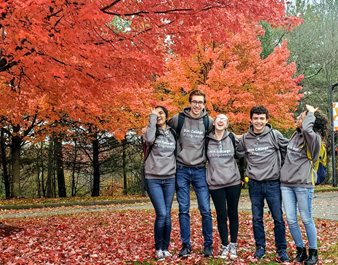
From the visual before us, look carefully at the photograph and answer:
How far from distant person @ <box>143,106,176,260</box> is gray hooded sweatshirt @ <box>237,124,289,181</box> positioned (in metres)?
0.98

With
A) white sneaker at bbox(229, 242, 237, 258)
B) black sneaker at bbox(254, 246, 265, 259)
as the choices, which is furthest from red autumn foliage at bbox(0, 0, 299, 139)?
black sneaker at bbox(254, 246, 265, 259)

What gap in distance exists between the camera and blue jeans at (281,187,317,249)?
400 centimetres

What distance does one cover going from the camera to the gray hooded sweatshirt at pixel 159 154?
4312 mm

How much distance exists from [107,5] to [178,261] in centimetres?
362

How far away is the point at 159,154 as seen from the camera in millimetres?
4359

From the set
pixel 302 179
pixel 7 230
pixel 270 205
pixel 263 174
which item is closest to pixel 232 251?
pixel 270 205

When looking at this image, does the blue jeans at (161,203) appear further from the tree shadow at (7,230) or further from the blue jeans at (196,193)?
the tree shadow at (7,230)

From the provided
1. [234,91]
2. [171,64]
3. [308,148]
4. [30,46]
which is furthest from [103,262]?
[234,91]

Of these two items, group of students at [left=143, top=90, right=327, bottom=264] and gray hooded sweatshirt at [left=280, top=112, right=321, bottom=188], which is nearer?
gray hooded sweatshirt at [left=280, top=112, right=321, bottom=188]

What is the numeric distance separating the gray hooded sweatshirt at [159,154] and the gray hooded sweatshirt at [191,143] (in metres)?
0.11

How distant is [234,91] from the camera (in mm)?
14633

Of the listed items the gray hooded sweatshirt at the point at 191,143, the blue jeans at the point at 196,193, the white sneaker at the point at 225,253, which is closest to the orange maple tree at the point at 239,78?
the gray hooded sweatshirt at the point at 191,143

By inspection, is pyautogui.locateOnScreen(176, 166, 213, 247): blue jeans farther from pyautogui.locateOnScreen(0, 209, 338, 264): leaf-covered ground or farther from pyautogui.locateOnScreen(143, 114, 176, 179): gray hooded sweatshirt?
pyautogui.locateOnScreen(0, 209, 338, 264): leaf-covered ground

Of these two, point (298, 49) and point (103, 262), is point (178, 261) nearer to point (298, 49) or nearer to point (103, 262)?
point (103, 262)
